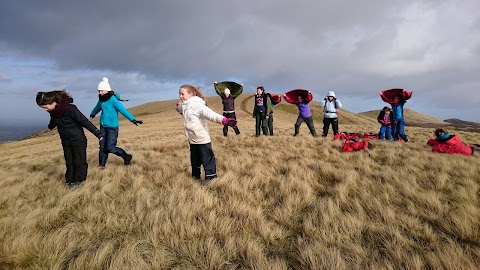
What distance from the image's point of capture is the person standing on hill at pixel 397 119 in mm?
11852

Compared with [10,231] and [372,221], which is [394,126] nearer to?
[372,221]

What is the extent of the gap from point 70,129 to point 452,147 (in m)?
9.91

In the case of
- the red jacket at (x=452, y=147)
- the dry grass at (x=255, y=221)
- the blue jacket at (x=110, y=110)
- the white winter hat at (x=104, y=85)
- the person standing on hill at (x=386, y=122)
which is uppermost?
the white winter hat at (x=104, y=85)

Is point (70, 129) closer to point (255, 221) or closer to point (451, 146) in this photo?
point (255, 221)

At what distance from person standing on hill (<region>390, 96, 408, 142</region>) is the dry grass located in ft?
20.1

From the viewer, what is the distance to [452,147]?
311 inches

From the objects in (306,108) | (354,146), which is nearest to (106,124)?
(354,146)

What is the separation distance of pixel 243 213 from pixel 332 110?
384 inches

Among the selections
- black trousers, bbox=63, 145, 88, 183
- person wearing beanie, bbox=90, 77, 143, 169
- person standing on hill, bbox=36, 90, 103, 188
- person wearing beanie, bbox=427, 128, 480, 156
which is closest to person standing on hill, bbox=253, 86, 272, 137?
person wearing beanie, bbox=427, 128, 480, 156

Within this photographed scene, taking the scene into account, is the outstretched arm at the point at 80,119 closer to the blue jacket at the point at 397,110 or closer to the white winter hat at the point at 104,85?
the white winter hat at the point at 104,85

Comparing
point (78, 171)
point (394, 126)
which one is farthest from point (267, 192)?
point (394, 126)

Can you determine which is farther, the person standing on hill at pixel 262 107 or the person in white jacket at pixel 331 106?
the person standing on hill at pixel 262 107

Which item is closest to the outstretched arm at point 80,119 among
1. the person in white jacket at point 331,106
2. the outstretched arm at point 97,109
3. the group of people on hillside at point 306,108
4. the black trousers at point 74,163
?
the black trousers at point 74,163

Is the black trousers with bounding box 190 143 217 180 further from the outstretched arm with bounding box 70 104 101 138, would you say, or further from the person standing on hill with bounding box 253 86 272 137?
the person standing on hill with bounding box 253 86 272 137
